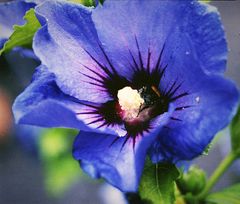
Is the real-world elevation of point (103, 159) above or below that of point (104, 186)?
above

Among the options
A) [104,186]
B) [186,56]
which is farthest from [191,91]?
[104,186]

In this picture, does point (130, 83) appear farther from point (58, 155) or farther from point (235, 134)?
point (58, 155)

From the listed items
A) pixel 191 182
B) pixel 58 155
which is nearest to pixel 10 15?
pixel 191 182

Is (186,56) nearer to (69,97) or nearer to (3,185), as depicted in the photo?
(69,97)

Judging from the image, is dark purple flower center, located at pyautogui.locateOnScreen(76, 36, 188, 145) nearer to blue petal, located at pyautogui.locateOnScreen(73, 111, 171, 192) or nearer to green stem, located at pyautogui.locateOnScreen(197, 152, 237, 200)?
blue petal, located at pyautogui.locateOnScreen(73, 111, 171, 192)

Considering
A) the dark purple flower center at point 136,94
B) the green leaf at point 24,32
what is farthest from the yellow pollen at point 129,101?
the green leaf at point 24,32

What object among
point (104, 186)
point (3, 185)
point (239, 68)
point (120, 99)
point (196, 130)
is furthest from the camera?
point (3, 185)

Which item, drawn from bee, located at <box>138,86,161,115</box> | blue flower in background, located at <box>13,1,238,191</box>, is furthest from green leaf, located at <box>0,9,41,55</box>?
bee, located at <box>138,86,161,115</box>
